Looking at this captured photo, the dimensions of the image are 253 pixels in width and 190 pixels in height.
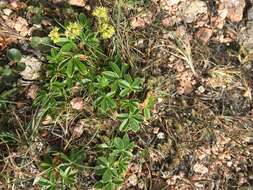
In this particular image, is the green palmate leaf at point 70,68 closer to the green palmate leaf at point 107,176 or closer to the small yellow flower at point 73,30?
the small yellow flower at point 73,30

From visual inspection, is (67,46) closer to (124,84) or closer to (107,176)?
(124,84)

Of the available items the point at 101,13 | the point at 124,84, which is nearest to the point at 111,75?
the point at 124,84

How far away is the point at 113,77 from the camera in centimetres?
271

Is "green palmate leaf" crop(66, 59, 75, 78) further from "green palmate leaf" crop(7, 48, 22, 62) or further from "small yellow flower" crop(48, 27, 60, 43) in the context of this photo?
"green palmate leaf" crop(7, 48, 22, 62)

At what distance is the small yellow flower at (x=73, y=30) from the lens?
260 centimetres

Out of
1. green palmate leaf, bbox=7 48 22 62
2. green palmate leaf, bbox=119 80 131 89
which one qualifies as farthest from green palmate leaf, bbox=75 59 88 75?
green palmate leaf, bbox=7 48 22 62

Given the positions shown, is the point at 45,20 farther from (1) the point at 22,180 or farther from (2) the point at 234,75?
(2) the point at 234,75

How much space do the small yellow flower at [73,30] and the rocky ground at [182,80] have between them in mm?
265

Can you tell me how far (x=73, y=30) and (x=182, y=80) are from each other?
75cm

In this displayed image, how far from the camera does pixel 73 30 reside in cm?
260

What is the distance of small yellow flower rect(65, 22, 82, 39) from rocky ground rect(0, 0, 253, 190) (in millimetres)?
265

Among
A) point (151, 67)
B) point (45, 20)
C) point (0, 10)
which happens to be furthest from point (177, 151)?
point (0, 10)

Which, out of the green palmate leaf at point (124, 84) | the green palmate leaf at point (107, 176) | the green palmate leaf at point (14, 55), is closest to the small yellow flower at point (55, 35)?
the green palmate leaf at point (14, 55)

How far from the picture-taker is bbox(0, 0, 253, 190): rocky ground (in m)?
2.81
